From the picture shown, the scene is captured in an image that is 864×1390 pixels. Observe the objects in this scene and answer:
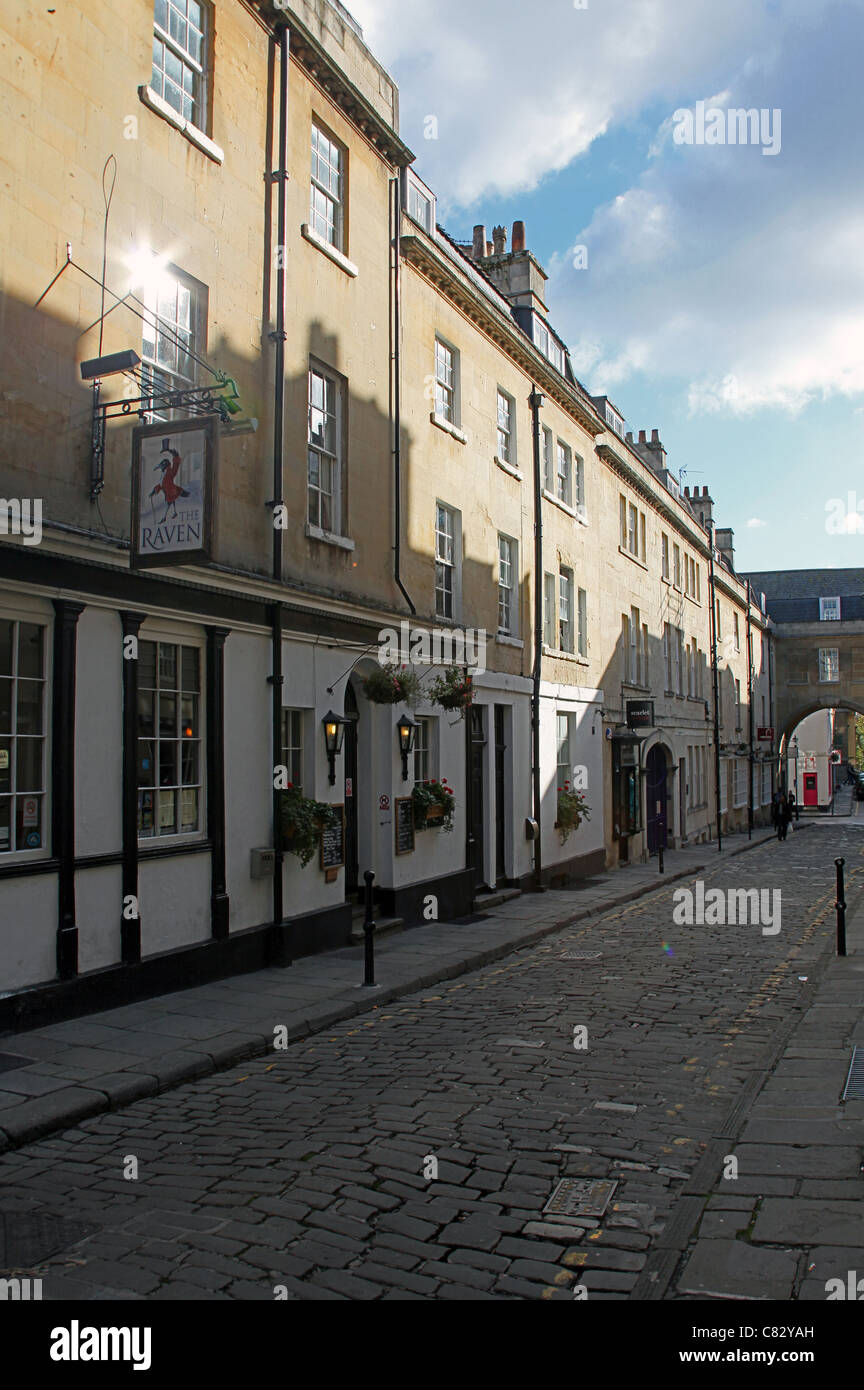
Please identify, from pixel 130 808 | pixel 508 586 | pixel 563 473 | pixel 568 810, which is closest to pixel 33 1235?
pixel 130 808

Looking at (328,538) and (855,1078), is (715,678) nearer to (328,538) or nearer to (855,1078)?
(328,538)

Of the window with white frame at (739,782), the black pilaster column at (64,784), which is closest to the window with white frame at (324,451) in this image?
the black pilaster column at (64,784)

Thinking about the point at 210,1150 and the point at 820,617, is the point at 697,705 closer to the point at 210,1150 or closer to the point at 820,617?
the point at 820,617

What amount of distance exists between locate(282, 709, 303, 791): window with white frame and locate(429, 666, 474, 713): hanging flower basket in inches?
117

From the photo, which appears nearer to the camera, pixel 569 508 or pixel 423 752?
pixel 423 752

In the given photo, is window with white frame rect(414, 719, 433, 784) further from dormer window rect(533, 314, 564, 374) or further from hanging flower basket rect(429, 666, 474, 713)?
dormer window rect(533, 314, 564, 374)

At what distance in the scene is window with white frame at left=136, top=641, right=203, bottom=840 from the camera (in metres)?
10.3

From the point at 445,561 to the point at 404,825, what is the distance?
15.2 feet

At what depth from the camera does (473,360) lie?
61.5ft

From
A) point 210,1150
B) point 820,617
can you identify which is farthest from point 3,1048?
point 820,617

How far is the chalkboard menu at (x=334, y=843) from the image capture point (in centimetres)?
1321

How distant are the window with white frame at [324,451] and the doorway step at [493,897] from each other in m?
7.09

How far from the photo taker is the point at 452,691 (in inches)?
623

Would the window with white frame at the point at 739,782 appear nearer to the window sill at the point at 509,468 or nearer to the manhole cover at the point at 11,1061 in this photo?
the window sill at the point at 509,468
